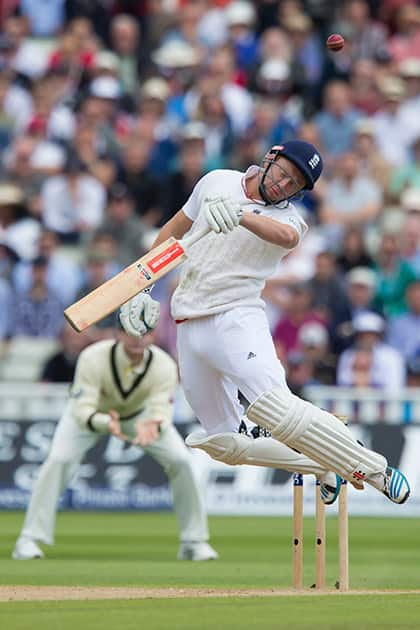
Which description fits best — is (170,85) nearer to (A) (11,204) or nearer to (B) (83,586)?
(A) (11,204)

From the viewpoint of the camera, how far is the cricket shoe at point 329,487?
805cm

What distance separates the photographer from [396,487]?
25.8 ft

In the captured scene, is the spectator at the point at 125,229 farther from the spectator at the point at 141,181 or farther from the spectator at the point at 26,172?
the spectator at the point at 26,172

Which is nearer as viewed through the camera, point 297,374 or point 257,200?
point 257,200

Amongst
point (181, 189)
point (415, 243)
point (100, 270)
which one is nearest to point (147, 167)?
point (181, 189)

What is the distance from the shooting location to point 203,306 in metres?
8.02

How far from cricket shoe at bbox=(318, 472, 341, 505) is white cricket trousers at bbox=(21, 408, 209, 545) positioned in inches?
93.2

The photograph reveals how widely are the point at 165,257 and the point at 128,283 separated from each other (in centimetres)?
24

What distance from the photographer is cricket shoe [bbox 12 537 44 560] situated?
10172 mm

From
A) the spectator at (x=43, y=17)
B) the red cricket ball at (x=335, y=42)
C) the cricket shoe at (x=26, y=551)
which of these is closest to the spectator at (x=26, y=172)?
the spectator at (x=43, y=17)

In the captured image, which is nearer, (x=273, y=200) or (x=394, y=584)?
(x=273, y=200)

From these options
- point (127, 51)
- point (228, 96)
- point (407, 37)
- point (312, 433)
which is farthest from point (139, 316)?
point (407, 37)

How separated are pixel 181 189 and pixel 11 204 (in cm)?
168

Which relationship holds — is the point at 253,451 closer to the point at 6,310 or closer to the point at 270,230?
the point at 270,230
